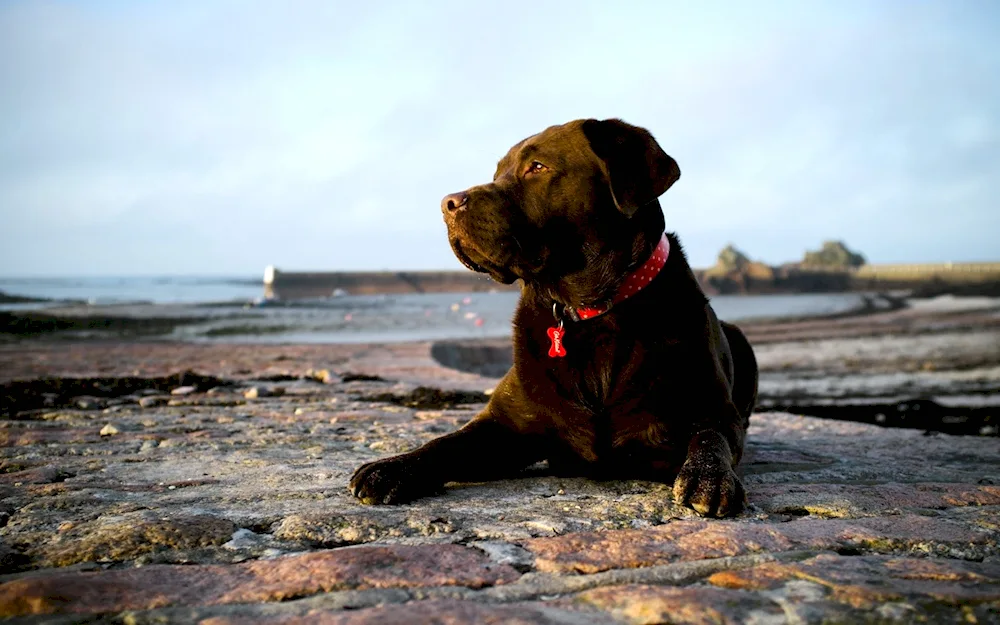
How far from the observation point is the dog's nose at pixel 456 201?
314 cm

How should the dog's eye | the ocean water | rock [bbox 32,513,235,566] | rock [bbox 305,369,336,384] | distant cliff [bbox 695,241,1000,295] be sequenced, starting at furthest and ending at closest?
1. distant cliff [bbox 695,241,1000,295]
2. the ocean water
3. rock [bbox 305,369,336,384]
4. the dog's eye
5. rock [bbox 32,513,235,566]

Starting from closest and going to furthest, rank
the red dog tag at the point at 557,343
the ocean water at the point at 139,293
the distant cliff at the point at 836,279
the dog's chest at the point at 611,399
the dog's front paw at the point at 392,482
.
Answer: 1. the dog's front paw at the point at 392,482
2. the dog's chest at the point at 611,399
3. the red dog tag at the point at 557,343
4. the ocean water at the point at 139,293
5. the distant cliff at the point at 836,279

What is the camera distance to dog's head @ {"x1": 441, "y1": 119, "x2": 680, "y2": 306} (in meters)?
3.12

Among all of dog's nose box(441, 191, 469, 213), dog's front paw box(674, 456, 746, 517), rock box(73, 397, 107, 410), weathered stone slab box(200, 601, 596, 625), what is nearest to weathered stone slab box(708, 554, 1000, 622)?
weathered stone slab box(200, 601, 596, 625)

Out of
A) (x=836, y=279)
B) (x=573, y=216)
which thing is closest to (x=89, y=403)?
(x=573, y=216)

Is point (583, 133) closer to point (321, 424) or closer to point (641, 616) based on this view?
point (641, 616)

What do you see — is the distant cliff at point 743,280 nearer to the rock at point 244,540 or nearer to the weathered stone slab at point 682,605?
the rock at point 244,540

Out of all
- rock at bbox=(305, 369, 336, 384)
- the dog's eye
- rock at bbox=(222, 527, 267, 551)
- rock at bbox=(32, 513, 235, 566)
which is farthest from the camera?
rock at bbox=(305, 369, 336, 384)

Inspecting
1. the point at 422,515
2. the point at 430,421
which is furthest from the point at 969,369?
the point at 422,515

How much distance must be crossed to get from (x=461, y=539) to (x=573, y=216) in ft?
5.03

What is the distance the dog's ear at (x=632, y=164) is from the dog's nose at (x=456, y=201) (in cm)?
58

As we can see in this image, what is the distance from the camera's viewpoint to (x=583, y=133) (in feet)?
10.8

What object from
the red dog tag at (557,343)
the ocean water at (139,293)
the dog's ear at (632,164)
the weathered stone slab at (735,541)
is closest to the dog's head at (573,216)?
the dog's ear at (632,164)

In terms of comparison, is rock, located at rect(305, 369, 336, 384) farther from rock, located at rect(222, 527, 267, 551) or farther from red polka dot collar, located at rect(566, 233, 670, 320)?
rock, located at rect(222, 527, 267, 551)
